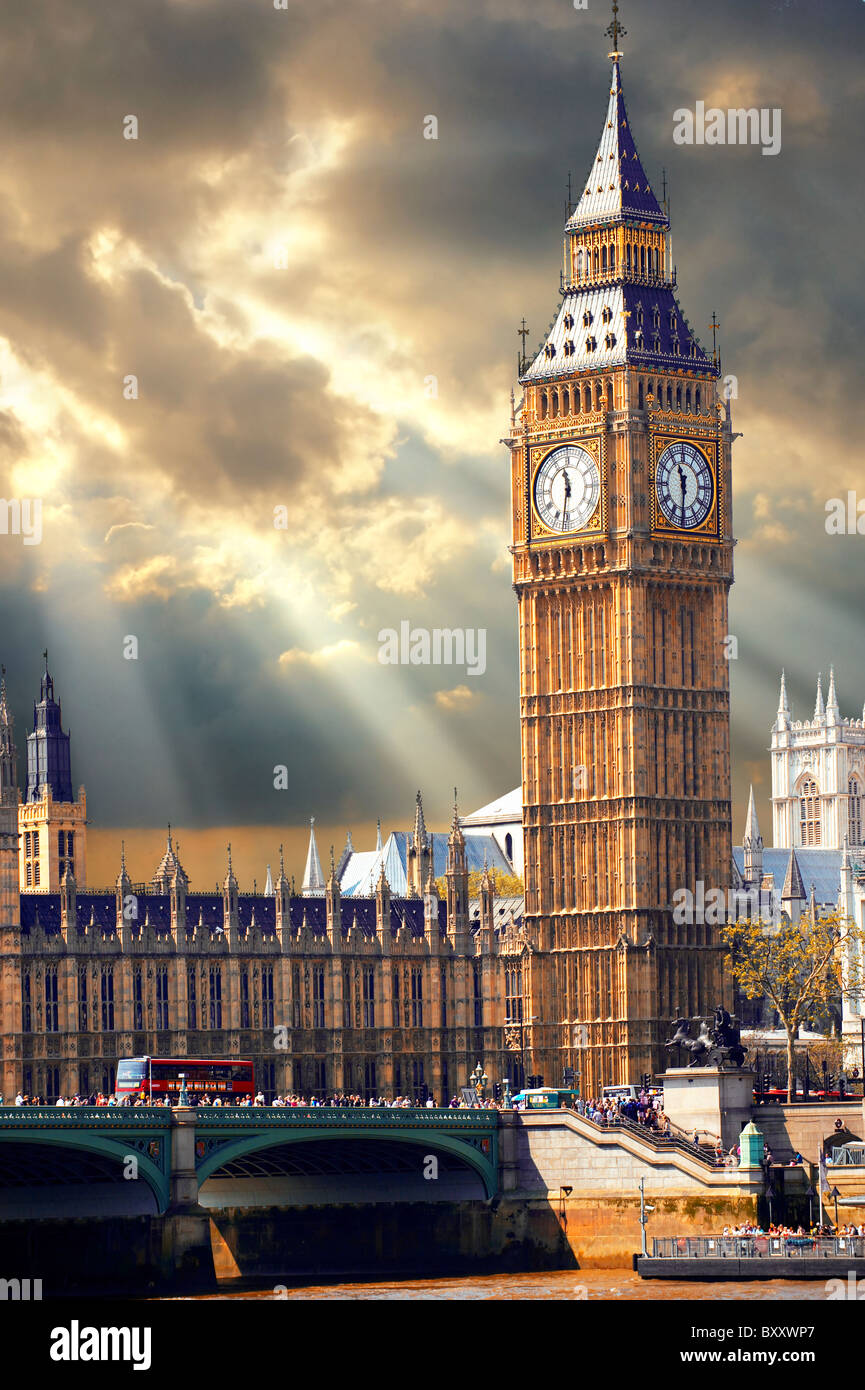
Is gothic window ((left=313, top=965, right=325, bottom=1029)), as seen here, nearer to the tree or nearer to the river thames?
the tree

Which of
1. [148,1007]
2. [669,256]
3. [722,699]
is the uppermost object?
[669,256]

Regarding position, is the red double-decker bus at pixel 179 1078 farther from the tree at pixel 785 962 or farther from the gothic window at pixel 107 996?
the tree at pixel 785 962

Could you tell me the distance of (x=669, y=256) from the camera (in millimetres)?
180625

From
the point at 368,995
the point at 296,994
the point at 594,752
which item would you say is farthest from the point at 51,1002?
the point at 594,752

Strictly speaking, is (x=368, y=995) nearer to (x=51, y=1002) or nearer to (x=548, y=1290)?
(x=51, y=1002)

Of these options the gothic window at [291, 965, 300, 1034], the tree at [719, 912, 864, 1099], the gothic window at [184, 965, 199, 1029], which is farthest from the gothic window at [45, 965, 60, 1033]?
the tree at [719, 912, 864, 1099]

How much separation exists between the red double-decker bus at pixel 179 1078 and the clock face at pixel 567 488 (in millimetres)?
37253

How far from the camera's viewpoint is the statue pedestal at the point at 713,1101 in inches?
5906

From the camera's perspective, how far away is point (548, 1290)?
438ft

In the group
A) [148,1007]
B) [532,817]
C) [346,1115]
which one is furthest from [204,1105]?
[532,817]

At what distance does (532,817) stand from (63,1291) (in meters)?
55.0

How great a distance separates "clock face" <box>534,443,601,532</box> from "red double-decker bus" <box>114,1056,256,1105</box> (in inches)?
1467
